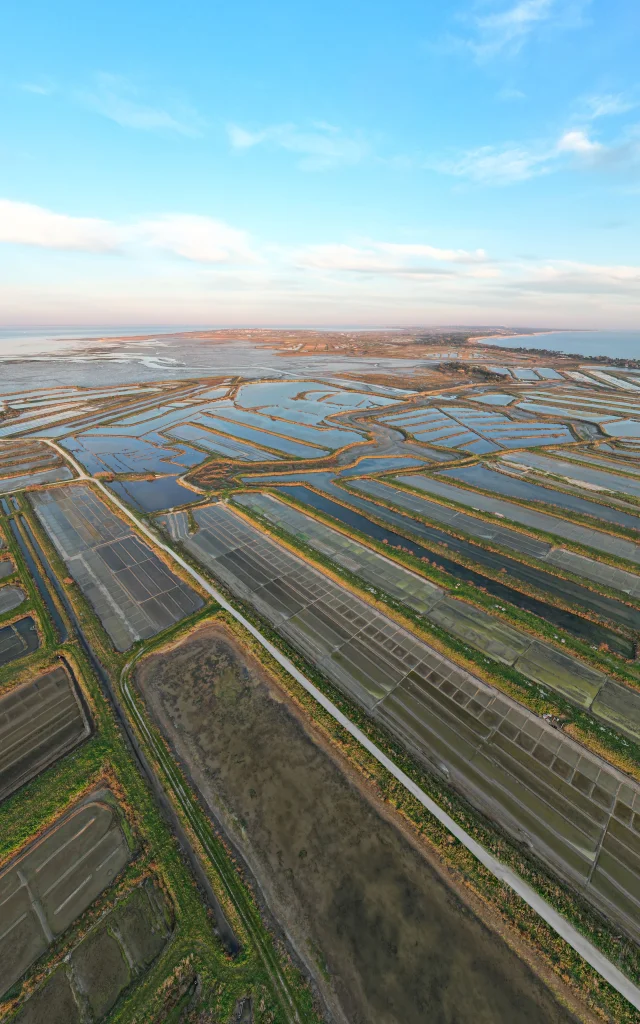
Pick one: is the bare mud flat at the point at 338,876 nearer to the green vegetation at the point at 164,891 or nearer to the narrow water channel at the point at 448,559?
the green vegetation at the point at 164,891

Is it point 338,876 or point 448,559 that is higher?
point 448,559

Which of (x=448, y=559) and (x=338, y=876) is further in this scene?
(x=448, y=559)

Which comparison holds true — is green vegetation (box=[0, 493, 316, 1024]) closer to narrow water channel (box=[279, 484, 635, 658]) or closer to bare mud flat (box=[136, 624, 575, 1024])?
bare mud flat (box=[136, 624, 575, 1024])

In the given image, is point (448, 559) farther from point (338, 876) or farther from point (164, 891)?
point (164, 891)

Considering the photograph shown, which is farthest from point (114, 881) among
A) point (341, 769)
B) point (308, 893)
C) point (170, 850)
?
point (341, 769)

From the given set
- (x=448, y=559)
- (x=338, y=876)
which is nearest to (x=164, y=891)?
(x=338, y=876)

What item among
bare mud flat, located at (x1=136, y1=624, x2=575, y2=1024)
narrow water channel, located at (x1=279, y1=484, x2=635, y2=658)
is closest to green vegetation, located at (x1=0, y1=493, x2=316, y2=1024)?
bare mud flat, located at (x1=136, y1=624, x2=575, y2=1024)

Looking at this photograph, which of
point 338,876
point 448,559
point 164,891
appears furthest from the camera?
point 448,559

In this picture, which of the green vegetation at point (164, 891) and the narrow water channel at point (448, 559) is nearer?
the green vegetation at point (164, 891)

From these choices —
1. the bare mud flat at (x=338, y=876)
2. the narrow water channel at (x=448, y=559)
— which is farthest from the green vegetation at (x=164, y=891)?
the narrow water channel at (x=448, y=559)
